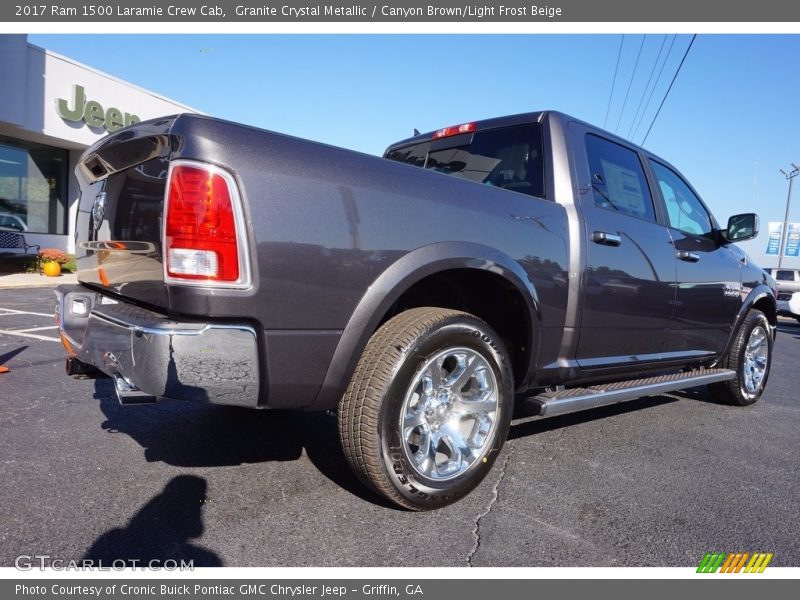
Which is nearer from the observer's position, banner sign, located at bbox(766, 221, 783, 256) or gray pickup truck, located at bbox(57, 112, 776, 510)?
gray pickup truck, located at bbox(57, 112, 776, 510)

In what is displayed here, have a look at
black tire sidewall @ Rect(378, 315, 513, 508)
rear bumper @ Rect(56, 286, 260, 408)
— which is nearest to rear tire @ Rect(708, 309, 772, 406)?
black tire sidewall @ Rect(378, 315, 513, 508)

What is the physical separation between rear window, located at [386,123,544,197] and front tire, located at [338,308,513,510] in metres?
1.16

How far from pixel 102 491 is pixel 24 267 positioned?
1412 centimetres

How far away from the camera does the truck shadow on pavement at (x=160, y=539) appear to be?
193 cm

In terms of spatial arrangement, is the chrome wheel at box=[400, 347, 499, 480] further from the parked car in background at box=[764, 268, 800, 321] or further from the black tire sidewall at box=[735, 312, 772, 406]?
the parked car in background at box=[764, 268, 800, 321]

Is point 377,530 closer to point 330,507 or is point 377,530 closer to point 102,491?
point 330,507

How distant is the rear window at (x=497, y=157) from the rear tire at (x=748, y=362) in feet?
8.91

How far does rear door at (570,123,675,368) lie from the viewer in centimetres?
312

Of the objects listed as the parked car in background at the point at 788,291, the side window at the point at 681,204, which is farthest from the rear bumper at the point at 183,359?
the parked car in background at the point at 788,291

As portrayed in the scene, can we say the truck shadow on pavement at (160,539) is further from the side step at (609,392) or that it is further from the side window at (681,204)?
the side window at (681,204)

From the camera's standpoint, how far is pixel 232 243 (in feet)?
6.17

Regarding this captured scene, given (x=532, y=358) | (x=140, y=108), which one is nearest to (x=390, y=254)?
(x=532, y=358)

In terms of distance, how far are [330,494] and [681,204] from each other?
343 centimetres

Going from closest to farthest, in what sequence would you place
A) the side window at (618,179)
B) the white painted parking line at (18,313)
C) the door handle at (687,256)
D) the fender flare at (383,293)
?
the fender flare at (383,293) → the side window at (618,179) → the door handle at (687,256) → the white painted parking line at (18,313)
